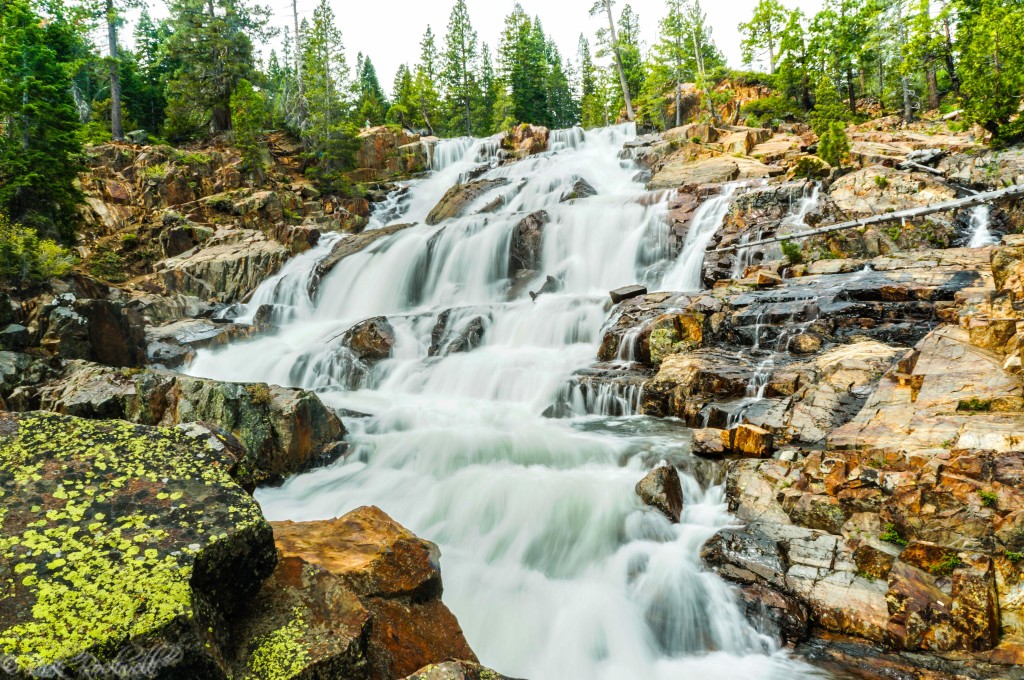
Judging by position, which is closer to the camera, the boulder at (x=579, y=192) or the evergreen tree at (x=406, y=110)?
the boulder at (x=579, y=192)

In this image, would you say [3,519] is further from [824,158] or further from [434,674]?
[824,158]

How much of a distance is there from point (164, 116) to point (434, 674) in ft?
162

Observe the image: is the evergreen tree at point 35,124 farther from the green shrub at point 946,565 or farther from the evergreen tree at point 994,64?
the evergreen tree at point 994,64

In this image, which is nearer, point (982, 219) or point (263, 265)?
point (982, 219)

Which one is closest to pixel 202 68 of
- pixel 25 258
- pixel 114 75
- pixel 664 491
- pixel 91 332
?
pixel 114 75

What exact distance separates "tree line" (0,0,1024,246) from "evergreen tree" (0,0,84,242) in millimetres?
49

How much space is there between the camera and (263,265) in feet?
74.4

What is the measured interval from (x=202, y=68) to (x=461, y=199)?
22.0 m

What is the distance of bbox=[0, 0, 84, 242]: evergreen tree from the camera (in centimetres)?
1608

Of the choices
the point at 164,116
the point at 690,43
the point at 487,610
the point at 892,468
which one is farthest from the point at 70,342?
the point at 690,43

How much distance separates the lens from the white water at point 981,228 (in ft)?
44.9

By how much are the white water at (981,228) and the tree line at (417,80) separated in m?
6.11

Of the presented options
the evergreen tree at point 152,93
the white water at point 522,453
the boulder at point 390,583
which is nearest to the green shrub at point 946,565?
the white water at point 522,453

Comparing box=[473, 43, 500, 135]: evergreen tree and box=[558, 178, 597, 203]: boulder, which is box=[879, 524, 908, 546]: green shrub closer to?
box=[558, 178, 597, 203]: boulder
